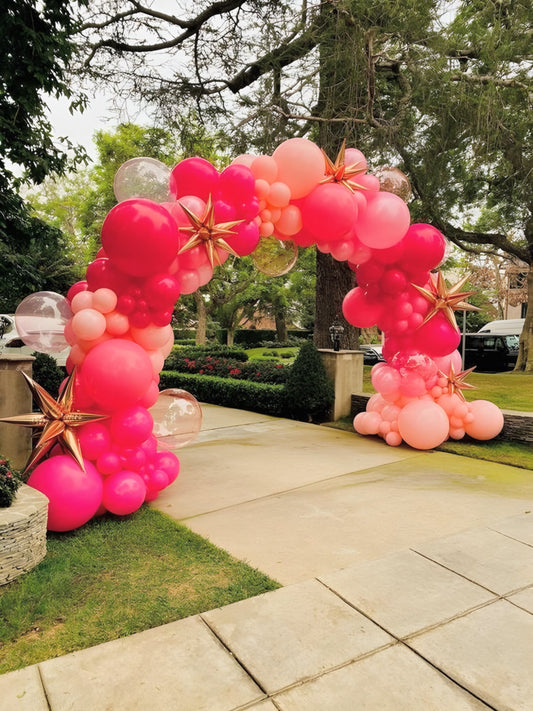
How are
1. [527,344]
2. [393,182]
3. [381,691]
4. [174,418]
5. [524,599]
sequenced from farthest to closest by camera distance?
[527,344] → [393,182] → [174,418] → [524,599] → [381,691]

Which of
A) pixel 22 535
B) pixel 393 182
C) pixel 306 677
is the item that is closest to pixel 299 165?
pixel 393 182

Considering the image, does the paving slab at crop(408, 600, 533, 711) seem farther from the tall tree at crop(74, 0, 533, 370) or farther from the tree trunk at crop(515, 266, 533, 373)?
the tree trunk at crop(515, 266, 533, 373)

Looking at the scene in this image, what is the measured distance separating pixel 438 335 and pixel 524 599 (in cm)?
395

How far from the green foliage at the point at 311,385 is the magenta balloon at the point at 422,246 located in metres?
3.51

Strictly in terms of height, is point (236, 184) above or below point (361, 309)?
above

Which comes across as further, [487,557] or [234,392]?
[234,392]

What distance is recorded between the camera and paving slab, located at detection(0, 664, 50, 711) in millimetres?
2305

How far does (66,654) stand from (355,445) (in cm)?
565

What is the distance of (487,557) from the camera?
12.6ft

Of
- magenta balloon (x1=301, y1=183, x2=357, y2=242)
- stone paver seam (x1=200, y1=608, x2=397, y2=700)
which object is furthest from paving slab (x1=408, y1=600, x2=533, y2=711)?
magenta balloon (x1=301, y1=183, x2=357, y2=242)

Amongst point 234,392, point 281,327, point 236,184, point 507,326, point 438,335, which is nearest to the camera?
point 236,184

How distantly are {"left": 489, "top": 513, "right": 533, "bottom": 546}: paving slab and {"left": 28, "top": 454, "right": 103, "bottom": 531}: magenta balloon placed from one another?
11.5 feet

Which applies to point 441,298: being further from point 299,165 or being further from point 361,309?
point 299,165

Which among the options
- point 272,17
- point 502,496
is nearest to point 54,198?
point 272,17
